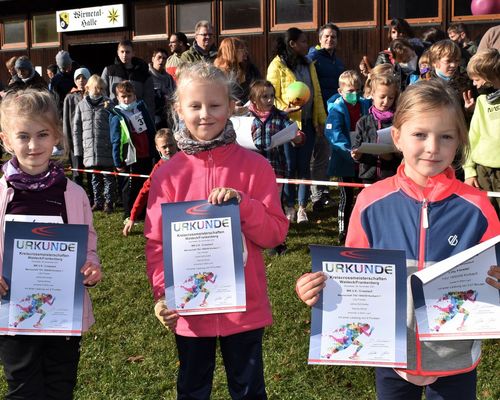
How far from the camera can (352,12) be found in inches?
545

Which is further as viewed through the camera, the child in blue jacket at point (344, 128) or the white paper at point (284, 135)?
the child in blue jacket at point (344, 128)

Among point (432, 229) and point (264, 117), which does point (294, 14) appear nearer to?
point (264, 117)

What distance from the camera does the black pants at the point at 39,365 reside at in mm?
3145

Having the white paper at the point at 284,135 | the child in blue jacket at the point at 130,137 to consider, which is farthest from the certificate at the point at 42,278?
the child in blue jacket at the point at 130,137

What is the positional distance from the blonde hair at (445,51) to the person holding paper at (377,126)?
2.17 feet

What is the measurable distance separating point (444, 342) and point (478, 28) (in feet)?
35.6

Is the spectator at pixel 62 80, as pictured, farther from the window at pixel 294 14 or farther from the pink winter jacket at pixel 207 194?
the pink winter jacket at pixel 207 194

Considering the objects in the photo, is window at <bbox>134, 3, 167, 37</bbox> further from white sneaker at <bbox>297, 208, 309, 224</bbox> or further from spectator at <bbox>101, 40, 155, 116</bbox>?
white sneaker at <bbox>297, 208, 309, 224</bbox>

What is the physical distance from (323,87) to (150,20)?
8.46 meters

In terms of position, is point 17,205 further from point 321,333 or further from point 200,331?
point 321,333

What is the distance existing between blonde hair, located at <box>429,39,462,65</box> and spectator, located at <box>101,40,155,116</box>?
178 inches

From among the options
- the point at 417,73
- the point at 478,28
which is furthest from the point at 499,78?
the point at 478,28

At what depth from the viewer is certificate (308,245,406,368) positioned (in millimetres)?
2537

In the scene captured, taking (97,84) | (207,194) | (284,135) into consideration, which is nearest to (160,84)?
(97,84)
